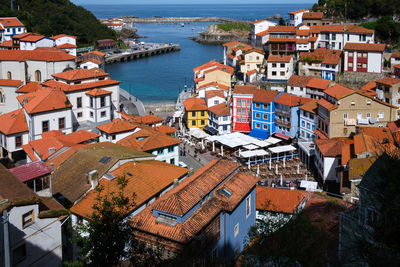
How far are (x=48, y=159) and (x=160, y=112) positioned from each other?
1812 centimetres

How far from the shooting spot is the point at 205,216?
11.1 m

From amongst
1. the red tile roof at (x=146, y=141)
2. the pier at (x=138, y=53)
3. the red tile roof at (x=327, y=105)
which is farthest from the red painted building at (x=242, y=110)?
the pier at (x=138, y=53)

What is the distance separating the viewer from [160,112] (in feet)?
114

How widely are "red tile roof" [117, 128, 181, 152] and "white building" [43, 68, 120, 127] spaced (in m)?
5.16

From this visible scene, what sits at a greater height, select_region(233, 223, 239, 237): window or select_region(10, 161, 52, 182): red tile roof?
select_region(10, 161, 52, 182): red tile roof

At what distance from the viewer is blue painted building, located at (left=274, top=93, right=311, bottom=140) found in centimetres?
2659

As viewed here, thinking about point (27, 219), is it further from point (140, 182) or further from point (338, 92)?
point (338, 92)

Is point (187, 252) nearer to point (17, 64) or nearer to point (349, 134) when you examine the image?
point (349, 134)

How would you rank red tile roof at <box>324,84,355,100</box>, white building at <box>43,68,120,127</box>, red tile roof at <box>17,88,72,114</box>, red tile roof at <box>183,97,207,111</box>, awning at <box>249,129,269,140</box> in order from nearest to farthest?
red tile roof at <box>17,88,72,114</box> < red tile roof at <box>324,84,355,100</box> < white building at <box>43,68,120,127</box> < awning at <box>249,129,269,140</box> < red tile roof at <box>183,97,207,111</box>

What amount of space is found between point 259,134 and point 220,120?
2575 millimetres

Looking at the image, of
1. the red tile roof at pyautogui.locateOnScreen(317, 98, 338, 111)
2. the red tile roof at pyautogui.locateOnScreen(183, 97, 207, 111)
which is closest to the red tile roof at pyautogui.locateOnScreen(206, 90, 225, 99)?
the red tile roof at pyautogui.locateOnScreen(183, 97, 207, 111)

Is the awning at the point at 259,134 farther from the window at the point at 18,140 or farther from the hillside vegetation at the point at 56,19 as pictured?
the hillside vegetation at the point at 56,19

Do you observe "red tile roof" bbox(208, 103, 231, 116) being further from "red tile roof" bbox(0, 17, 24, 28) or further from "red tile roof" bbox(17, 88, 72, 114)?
"red tile roof" bbox(0, 17, 24, 28)

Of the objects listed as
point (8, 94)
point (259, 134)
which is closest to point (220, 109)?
point (259, 134)
